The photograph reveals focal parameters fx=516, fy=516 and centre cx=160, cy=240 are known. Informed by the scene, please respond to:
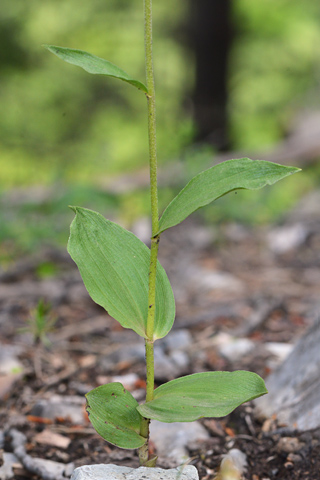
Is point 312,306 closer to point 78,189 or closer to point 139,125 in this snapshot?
point 78,189

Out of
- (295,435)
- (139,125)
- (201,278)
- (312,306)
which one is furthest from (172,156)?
(139,125)

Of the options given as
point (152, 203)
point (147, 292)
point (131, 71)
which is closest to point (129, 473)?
point (147, 292)

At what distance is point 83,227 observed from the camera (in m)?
1.02

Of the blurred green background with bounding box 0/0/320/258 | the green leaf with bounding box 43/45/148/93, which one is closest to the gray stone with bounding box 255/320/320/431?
the green leaf with bounding box 43/45/148/93

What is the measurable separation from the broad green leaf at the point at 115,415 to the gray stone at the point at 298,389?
16.5 inches

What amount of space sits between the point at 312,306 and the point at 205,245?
3.65ft

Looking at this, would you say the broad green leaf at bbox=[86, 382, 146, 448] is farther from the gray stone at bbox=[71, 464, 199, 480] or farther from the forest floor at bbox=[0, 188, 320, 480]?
the forest floor at bbox=[0, 188, 320, 480]

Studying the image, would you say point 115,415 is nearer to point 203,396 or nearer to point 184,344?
point 203,396

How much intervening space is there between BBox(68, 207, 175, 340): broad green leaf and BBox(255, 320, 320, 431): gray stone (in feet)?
1.45

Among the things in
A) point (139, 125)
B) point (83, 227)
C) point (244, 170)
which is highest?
point (244, 170)

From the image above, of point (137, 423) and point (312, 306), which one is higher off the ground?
point (137, 423)

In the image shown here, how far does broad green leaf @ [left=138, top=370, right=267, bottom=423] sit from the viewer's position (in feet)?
3.04

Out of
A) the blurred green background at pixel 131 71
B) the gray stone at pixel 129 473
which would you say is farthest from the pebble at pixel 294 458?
the blurred green background at pixel 131 71

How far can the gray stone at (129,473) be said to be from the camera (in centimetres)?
94
